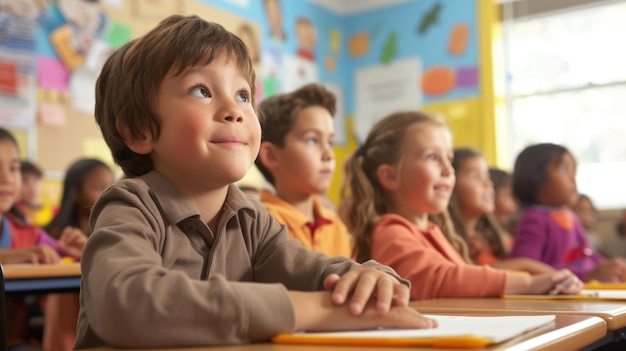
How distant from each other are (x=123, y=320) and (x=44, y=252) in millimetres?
1522

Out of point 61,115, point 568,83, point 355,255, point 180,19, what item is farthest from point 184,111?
point 568,83

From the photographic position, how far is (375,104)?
6.13m

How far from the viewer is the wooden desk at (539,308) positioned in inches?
39.5

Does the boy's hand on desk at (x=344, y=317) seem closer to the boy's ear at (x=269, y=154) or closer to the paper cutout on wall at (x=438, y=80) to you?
the boy's ear at (x=269, y=154)

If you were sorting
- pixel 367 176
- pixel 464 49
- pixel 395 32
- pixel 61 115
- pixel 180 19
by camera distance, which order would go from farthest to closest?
pixel 395 32 < pixel 464 49 < pixel 61 115 < pixel 367 176 < pixel 180 19

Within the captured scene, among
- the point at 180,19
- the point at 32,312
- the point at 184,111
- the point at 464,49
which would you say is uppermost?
the point at 464,49

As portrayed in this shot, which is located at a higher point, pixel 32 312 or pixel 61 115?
pixel 61 115

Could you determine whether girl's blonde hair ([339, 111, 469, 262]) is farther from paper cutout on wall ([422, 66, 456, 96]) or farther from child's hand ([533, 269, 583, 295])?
paper cutout on wall ([422, 66, 456, 96])

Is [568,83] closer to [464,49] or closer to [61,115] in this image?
[464,49]

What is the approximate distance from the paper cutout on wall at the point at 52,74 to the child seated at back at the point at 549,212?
2482 millimetres

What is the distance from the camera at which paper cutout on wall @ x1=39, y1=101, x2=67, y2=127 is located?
373cm

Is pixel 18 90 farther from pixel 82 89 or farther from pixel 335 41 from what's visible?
pixel 335 41

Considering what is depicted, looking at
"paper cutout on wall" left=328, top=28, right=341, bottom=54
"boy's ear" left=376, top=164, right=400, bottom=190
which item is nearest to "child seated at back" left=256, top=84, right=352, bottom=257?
"boy's ear" left=376, top=164, right=400, bottom=190

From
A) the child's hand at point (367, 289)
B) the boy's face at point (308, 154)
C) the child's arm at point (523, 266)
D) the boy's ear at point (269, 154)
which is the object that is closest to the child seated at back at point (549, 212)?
the child's arm at point (523, 266)
